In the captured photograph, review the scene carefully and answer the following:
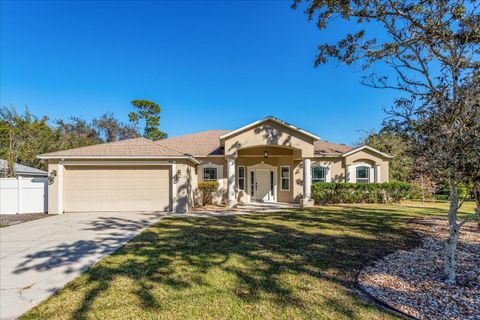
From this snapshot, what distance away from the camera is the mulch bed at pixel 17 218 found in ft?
33.1

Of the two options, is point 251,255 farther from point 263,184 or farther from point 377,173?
point 377,173

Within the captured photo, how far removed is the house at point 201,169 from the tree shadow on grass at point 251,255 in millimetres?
3892

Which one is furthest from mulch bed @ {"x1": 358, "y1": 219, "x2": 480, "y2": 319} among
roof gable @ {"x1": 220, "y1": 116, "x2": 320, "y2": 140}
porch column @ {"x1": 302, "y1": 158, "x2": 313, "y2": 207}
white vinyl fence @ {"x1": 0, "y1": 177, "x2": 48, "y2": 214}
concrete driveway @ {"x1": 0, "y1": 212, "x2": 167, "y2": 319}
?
white vinyl fence @ {"x1": 0, "y1": 177, "x2": 48, "y2": 214}

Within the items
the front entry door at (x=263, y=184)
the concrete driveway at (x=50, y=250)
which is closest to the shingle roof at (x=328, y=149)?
the front entry door at (x=263, y=184)

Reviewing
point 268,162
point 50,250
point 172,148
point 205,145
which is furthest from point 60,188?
point 268,162

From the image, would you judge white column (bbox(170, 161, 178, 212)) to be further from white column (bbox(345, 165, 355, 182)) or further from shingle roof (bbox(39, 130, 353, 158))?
white column (bbox(345, 165, 355, 182))

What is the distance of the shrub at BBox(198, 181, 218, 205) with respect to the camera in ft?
51.1

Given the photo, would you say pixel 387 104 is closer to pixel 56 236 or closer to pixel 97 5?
pixel 56 236

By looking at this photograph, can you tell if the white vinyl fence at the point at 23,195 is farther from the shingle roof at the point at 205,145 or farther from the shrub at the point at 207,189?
the shrub at the point at 207,189

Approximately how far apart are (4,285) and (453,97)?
8700mm

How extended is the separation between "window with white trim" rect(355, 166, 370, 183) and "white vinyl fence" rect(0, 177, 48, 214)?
1890 cm

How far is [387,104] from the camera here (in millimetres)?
5203

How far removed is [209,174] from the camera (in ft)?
54.3

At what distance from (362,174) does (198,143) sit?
12158mm
